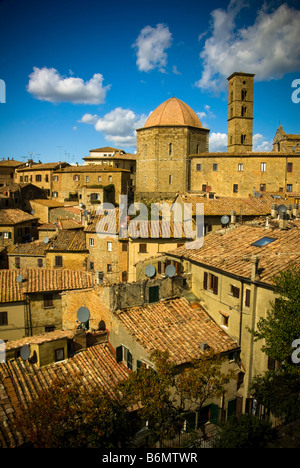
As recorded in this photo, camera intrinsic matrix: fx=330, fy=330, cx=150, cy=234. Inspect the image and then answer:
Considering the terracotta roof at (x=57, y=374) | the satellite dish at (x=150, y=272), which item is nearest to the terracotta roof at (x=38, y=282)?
the satellite dish at (x=150, y=272)

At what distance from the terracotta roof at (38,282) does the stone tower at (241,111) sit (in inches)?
1703

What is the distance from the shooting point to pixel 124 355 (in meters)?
13.9

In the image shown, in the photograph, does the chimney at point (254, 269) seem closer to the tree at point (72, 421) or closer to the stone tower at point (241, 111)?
the tree at point (72, 421)

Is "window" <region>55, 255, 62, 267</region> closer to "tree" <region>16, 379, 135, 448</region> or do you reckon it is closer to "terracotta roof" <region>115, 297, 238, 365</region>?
"terracotta roof" <region>115, 297, 238, 365</region>

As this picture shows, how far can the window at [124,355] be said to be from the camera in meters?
13.5

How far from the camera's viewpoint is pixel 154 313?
14836mm

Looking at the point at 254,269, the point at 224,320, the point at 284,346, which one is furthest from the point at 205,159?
the point at 284,346

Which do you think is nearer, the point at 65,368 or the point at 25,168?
the point at 65,368

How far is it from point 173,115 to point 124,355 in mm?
46545
